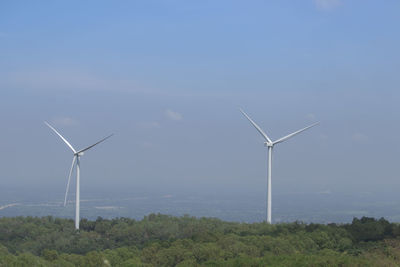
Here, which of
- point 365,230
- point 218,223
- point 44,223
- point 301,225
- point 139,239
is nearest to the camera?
point 365,230

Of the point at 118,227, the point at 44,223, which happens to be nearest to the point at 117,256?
the point at 118,227

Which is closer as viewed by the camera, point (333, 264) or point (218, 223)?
point (333, 264)

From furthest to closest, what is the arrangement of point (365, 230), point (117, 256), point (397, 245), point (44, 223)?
1. point (44, 223)
2. point (365, 230)
3. point (117, 256)
4. point (397, 245)

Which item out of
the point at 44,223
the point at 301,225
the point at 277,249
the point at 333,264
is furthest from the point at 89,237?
the point at 333,264

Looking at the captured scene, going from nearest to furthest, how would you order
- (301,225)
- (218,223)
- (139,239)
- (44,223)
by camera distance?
(301,225) → (139,239) → (218,223) → (44,223)

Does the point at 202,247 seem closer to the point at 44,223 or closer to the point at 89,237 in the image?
the point at 89,237

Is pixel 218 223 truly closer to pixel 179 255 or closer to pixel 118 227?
pixel 118 227
